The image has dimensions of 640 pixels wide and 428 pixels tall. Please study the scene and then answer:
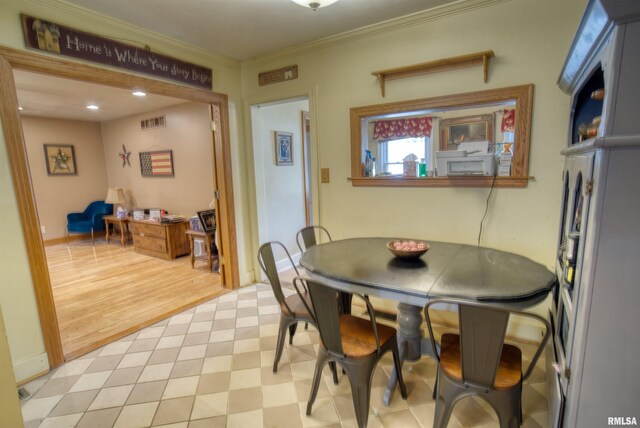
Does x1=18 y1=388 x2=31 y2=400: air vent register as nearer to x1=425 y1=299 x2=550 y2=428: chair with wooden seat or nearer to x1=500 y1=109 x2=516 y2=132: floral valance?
x1=425 y1=299 x2=550 y2=428: chair with wooden seat

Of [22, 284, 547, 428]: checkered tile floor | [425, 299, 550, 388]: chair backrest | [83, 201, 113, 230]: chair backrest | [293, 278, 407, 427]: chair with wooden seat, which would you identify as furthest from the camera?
[83, 201, 113, 230]: chair backrest

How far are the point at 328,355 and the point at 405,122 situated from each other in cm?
208

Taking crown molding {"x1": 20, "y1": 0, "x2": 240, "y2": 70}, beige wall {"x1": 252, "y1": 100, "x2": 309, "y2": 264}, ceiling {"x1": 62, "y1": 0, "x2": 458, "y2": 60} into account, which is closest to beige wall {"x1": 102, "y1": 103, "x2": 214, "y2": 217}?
beige wall {"x1": 252, "y1": 100, "x2": 309, "y2": 264}

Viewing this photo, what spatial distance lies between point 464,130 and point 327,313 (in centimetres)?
217

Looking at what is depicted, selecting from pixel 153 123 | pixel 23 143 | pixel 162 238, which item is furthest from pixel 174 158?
pixel 23 143

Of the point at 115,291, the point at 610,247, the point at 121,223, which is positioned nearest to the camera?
the point at 610,247

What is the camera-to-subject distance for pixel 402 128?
9.34 feet

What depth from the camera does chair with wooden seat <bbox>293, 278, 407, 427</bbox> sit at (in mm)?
1466

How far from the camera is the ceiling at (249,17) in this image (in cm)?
220

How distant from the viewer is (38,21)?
6.60ft

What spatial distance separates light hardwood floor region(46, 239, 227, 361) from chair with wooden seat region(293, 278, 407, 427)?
6.52ft

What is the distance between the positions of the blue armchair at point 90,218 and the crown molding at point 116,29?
490 cm

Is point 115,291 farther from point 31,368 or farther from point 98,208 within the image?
point 98,208

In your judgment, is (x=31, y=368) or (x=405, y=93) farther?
(x=405, y=93)
